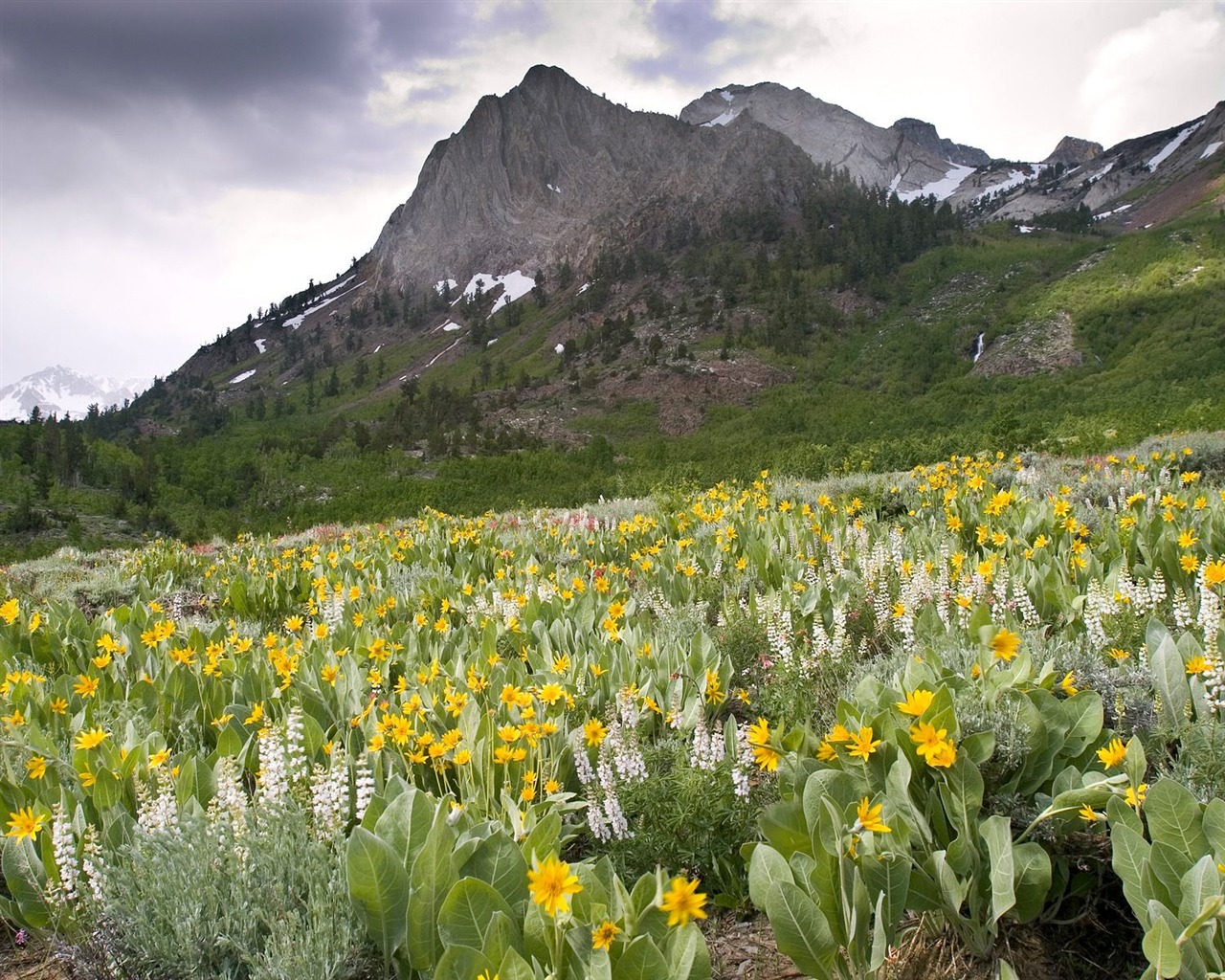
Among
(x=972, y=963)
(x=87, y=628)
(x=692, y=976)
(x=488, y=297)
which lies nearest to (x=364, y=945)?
(x=692, y=976)

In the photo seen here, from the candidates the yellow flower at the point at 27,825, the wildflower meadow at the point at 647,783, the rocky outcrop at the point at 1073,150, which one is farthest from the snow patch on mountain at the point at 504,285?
the rocky outcrop at the point at 1073,150

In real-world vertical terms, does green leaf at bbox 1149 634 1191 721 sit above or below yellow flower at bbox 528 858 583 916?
below

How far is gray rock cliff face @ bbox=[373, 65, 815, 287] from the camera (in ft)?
341

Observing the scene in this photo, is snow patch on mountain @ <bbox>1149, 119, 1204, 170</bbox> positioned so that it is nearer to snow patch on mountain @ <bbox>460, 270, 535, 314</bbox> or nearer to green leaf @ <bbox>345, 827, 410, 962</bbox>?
snow patch on mountain @ <bbox>460, 270, 535, 314</bbox>

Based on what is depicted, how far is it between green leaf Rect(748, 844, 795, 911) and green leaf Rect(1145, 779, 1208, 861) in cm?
77

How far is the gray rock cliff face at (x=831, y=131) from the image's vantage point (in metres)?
164

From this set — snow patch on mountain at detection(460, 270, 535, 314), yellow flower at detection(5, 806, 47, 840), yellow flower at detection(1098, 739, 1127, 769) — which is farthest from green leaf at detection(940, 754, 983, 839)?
snow patch on mountain at detection(460, 270, 535, 314)

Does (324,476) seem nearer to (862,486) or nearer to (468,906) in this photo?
(862,486)

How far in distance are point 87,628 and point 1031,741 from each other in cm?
552

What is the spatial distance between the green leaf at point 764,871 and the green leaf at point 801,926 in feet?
0.29

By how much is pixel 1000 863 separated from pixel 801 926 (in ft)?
1.58

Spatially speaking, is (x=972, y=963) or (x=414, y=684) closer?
(x=972, y=963)

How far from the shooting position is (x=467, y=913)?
64.2 inches

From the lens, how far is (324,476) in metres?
39.4
